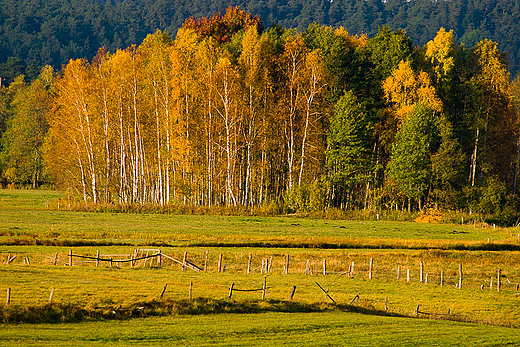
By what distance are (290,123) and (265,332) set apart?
52.8 meters

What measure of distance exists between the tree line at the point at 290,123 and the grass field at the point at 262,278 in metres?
8.29

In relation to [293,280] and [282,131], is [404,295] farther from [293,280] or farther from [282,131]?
[282,131]

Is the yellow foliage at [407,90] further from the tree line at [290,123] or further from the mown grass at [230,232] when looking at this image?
the mown grass at [230,232]

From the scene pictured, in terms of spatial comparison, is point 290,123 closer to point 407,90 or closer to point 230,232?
point 407,90

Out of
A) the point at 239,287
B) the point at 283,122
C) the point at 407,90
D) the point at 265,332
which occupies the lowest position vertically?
the point at 265,332

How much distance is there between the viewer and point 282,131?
7994 cm

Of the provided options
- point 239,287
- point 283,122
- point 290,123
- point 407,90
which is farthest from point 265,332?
point 407,90

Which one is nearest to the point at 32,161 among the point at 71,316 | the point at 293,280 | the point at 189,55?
the point at 189,55

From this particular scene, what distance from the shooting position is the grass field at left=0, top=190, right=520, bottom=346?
26000 mm

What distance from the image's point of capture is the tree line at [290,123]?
250 ft

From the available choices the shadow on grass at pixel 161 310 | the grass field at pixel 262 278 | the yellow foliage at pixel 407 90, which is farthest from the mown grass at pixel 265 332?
the yellow foliage at pixel 407 90

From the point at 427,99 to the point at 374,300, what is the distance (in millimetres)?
48523

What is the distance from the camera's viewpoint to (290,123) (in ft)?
254

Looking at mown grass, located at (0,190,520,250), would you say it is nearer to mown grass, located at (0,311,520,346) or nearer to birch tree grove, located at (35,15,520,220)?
birch tree grove, located at (35,15,520,220)
